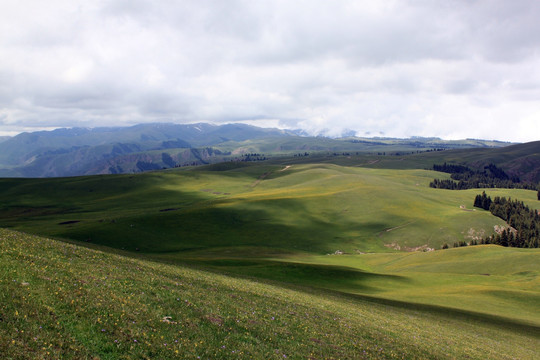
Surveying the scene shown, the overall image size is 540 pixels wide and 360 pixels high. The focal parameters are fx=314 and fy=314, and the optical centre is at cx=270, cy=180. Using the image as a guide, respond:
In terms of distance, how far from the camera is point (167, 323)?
1747cm

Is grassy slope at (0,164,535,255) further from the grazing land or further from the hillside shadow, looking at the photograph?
the hillside shadow

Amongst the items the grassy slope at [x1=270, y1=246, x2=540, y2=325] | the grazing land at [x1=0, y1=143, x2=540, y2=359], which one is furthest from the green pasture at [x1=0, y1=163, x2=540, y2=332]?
the grazing land at [x1=0, y1=143, x2=540, y2=359]

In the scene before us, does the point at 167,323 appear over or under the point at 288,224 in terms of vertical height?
over

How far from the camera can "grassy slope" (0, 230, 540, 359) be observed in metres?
13.7

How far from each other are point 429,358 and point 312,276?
4069cm

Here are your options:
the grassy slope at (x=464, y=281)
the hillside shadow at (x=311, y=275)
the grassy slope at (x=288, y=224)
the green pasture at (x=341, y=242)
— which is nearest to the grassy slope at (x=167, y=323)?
the grassy slope at (x=464, y=281)

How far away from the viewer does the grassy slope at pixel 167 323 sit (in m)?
13.7

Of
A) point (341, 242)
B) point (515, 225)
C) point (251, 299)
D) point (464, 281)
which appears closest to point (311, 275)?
point (464, 281)

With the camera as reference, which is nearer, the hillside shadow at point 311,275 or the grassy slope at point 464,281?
the grassy slope at point 464,281

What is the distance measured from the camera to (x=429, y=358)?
23109mm

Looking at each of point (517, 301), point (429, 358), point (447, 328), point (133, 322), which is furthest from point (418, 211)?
point (133, 322)

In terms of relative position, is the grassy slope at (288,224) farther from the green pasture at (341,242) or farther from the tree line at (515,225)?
→ the tree line at (515,225)

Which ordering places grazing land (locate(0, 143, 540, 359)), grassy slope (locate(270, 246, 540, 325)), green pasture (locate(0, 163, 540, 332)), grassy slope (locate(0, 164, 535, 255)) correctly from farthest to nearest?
grassy slope (locate(0, 164, 535, 255)) → green pasture (locate(0, 163, 540, 332)) → grassy slope (locate(270, 246, 540, 325)) → grazing land (locate(0, 143, 540, 359))

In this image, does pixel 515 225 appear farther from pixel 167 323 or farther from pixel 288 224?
pixel 167 323
